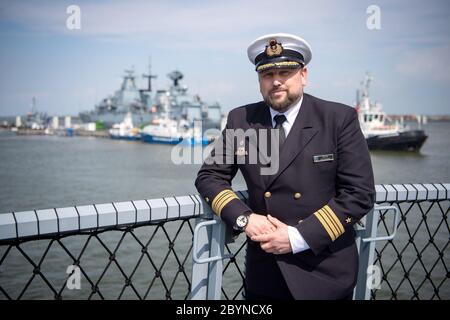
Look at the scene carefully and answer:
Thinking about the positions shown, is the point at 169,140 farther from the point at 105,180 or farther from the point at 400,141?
the point at 105,180

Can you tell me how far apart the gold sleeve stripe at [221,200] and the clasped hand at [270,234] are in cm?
16

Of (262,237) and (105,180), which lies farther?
(105,180)

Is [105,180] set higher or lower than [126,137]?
lower

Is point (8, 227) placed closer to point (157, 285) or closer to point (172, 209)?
point (172, 209)

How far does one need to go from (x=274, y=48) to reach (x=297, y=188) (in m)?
0.80

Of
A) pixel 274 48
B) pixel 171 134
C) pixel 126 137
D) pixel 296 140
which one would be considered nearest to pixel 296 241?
pixel 296 140

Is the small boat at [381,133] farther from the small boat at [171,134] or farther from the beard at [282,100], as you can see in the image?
the beard at [282,100]

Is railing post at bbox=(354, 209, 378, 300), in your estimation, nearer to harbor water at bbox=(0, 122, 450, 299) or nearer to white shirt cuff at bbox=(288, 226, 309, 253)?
white shirt cuff at bbox=(288, 226, 309, 253)

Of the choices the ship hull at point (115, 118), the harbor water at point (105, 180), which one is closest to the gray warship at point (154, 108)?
the ship hull at point (115, 118)

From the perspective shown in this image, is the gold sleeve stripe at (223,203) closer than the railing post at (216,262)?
Yes

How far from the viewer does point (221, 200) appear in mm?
2285

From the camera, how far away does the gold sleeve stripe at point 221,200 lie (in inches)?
89.3

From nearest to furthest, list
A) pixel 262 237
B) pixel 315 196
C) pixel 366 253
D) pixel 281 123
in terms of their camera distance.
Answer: pixel 262 237 < pixel 315 196 < pixel 281 123 < pixel 366 253

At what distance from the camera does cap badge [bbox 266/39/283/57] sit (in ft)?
7.59
